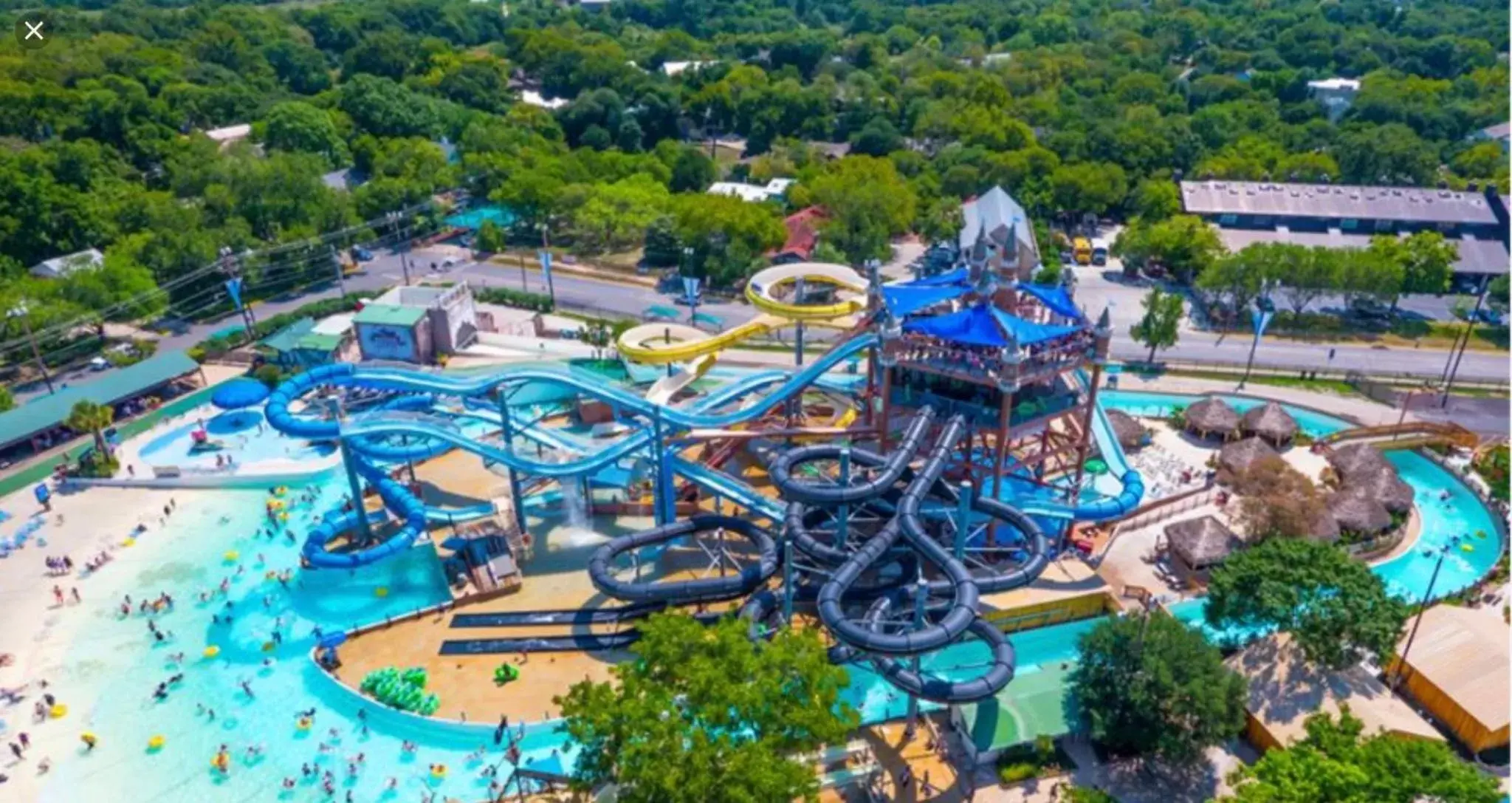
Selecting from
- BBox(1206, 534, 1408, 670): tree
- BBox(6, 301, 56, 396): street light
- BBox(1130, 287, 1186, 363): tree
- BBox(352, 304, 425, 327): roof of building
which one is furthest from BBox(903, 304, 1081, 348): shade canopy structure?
BBox(6, 301, 56, 396): street light

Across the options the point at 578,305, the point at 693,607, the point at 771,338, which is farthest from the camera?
the point at 578,305

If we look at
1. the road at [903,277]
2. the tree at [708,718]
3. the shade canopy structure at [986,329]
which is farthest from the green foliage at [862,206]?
the tree at [708,718]

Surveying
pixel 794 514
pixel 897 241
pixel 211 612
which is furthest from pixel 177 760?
pixel 897 241

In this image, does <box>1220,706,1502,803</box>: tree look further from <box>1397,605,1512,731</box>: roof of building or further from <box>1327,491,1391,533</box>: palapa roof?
<box>1327,491,1391,533</box>: palapa roof

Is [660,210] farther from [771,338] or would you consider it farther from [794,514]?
[794,514]

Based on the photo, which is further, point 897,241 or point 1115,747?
point 897,241

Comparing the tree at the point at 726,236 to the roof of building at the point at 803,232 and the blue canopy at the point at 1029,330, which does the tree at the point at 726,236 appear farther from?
the blue canopy at the point at 1029,330

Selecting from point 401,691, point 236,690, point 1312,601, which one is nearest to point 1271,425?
point 1312,601
